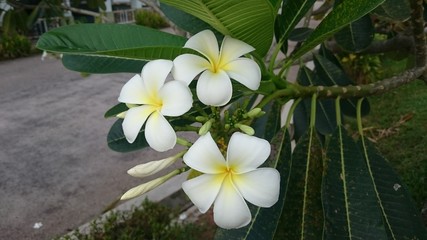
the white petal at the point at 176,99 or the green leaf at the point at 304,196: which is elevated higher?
the white petal at the point at 176,99

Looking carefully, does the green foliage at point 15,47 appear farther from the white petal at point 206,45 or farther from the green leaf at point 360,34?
the white petal at point 206,45

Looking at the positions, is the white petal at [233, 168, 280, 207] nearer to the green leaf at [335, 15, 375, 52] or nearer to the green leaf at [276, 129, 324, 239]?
the green leaf at [276, 129, 324, 239]

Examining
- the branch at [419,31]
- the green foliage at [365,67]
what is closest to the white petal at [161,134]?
the branch at [419,31]

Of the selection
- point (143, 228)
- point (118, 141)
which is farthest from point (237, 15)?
point (143, 228)

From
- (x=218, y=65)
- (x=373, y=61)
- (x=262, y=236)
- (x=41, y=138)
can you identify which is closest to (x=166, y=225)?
(x=262, y=236)

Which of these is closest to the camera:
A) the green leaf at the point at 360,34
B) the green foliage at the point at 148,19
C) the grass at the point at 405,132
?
the green leaf at the point at 360,34

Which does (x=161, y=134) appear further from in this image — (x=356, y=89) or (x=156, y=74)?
(x=356, y=89)

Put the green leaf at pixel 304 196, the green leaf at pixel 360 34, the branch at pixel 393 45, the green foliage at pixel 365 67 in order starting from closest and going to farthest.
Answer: the green leaf at pixel 304 196, the green leaf at pixel 360 34, the branch at pixel 393 45, the green foliage at pixel 365 67
